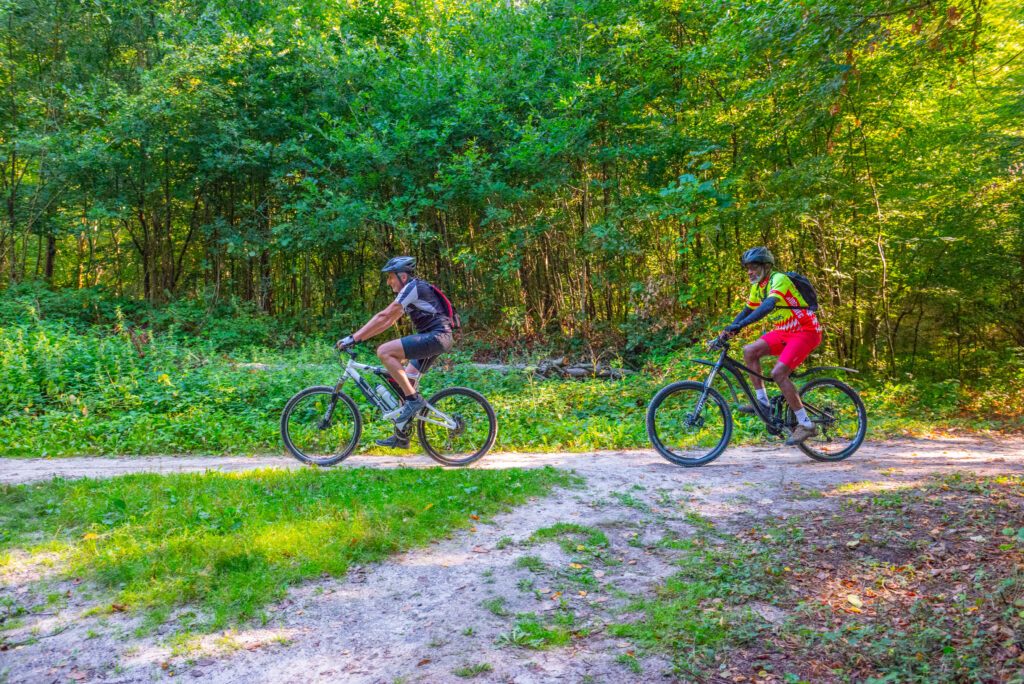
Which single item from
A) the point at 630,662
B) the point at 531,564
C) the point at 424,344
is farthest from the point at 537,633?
the point at 424,344

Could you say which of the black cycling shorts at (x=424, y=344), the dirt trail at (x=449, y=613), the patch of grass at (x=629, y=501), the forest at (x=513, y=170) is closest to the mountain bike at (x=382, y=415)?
the black cycling shorts at (x=424, y=344)

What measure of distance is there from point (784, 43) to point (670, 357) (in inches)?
257

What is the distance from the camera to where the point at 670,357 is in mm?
12367

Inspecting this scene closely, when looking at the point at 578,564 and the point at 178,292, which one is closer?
the point at 578,564

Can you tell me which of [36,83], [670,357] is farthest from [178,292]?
[670,357]

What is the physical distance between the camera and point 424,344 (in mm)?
6641

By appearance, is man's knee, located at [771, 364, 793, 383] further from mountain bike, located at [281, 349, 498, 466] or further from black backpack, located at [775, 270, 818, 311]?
mountain bike, located at [281, 349, 498, 466]

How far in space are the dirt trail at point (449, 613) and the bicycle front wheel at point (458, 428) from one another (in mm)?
1415

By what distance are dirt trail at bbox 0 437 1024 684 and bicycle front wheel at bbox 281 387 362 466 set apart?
2629 millimetres

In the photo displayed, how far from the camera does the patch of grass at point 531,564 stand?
4352 mm

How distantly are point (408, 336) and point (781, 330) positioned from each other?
3813 millimetres

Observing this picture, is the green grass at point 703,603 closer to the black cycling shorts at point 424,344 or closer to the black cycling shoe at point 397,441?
the black cycling shorts at point 424,344

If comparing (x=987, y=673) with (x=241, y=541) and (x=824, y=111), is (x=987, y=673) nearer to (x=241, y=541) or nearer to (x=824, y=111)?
(x=241, y=541)

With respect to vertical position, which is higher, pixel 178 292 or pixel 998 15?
pixel 998 15
